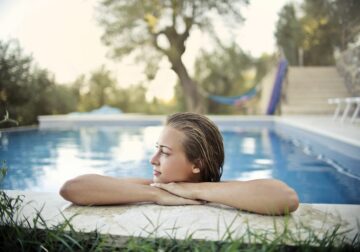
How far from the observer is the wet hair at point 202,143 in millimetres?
1533

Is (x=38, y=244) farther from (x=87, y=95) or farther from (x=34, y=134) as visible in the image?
(x=87, y=95)

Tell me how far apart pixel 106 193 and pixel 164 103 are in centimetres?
1258

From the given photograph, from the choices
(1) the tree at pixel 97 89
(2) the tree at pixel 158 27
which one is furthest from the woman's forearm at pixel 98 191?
(1) the tree at pixel 97 89

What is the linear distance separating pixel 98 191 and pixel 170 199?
30 centimetres

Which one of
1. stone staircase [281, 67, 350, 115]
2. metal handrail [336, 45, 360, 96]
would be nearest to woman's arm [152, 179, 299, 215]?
metal handrail [336, 45, 360, 96]

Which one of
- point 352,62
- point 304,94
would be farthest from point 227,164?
point 304,94

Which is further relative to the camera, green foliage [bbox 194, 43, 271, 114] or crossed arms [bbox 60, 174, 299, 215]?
green foliage [bbox 194, 43, 271, 114]

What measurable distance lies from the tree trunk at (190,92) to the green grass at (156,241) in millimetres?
11699

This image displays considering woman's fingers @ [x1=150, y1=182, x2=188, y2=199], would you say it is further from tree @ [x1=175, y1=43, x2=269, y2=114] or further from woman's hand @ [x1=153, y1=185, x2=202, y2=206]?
tree @ [x1=175, y1=43, x2=269, y2=114]

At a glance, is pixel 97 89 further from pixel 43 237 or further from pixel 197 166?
pixel 43 237

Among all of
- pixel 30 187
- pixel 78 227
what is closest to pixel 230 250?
pixel 78 227

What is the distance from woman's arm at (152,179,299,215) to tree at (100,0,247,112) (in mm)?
8104

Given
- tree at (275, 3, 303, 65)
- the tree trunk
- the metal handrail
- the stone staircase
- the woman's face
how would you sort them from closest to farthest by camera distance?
the woman's face, the metal handrail, tree at (275, 3, 303, 65), the stone staircase, the tree trunk

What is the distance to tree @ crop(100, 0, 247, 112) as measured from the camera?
9.71 metres
